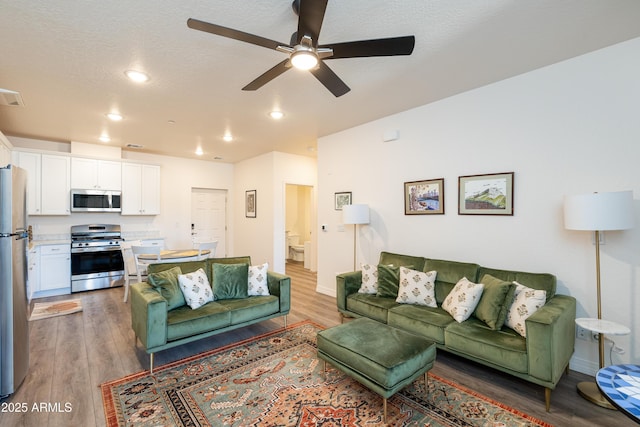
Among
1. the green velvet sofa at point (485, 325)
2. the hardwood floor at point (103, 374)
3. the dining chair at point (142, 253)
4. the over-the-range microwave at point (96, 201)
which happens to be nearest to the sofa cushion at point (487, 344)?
the green velvet sofa at point (485, 325)

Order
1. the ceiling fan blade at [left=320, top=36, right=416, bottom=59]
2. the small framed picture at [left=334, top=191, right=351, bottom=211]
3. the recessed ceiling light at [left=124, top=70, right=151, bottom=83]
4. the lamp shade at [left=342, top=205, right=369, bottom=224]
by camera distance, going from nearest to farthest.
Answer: the ceiling fan blade at [left=320, top=36, right=416, bottom=59]
the recessed ceiling light at [left=124, top=70, right=151, bottom=83]
the lamp shade at [left=342, top=205, right=369, bottom=224]
the small framed picture at [left=334, top=191, right=351, bottom=211]

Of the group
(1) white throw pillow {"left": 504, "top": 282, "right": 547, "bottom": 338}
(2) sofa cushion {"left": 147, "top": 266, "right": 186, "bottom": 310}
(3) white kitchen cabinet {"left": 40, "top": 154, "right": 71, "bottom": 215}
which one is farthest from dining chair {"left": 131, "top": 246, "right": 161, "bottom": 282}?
(1) white throw pillow {"left": 504, "top": 282, "right": 547, "bottom": 338}

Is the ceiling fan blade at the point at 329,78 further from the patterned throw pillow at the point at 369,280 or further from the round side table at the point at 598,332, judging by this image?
the round side table at the point at 598,332

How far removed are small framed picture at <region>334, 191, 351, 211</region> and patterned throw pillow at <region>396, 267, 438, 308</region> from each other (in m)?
1.77

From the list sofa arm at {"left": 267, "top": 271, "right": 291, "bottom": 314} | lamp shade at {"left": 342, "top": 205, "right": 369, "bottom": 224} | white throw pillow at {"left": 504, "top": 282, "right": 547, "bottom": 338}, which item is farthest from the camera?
lamp shade at {"left": 342, "top": 205, "right": 369, "bottom": 224}

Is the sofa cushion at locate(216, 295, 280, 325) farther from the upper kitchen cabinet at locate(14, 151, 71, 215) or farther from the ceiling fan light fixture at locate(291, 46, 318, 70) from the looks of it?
the upper kitchen cabinet at locate(14, 151, 71, 215)

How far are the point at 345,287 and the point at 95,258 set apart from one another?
4750 millimetres

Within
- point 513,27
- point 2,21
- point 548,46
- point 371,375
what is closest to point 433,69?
point 513,27

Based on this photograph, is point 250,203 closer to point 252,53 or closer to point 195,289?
point 195,289

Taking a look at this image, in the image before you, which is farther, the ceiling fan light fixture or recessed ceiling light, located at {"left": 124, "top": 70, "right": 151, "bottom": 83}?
recessed ceiling light, located at {"left": 124, "top": 70, "right": 151, "bottom": 83}

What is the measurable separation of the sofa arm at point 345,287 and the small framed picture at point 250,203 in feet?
12.1

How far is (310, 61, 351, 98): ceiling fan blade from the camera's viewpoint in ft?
7.20

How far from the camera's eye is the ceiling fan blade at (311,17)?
61.6 inches

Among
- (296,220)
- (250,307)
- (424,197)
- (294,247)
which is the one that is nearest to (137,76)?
(250,307)
